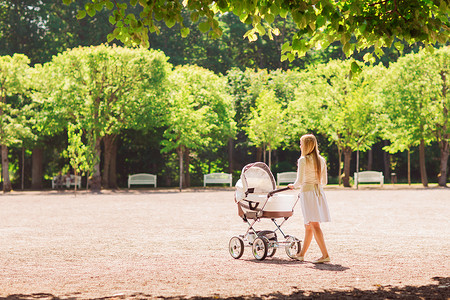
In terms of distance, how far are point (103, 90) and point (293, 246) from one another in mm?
29113

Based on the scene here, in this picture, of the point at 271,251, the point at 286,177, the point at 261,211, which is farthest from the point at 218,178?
the point at 261,211

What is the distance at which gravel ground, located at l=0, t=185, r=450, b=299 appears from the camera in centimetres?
735

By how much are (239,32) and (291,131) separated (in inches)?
582

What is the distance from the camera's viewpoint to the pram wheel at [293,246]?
1009 cm

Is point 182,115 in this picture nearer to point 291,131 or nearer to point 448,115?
point 291,131

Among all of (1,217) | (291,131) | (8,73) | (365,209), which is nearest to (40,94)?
(8,73)

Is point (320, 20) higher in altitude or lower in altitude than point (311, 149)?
higher

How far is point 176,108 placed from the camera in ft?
132

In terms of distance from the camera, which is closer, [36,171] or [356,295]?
[356,295]

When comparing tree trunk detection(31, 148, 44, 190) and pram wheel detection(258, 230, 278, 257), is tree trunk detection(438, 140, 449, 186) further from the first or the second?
pram wheel detection(258, 230, 278, 257)

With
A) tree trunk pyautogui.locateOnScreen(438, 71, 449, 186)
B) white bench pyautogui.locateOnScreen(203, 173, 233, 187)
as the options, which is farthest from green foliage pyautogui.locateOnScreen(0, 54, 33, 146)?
tree trunk pyautogui.locateOnScreen(438, 71, 449, 186)

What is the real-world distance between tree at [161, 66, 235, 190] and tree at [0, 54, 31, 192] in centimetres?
860

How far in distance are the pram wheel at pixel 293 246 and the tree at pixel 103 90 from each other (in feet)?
88.3

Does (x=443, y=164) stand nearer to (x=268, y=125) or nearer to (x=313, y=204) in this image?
(x=268, y=125)
